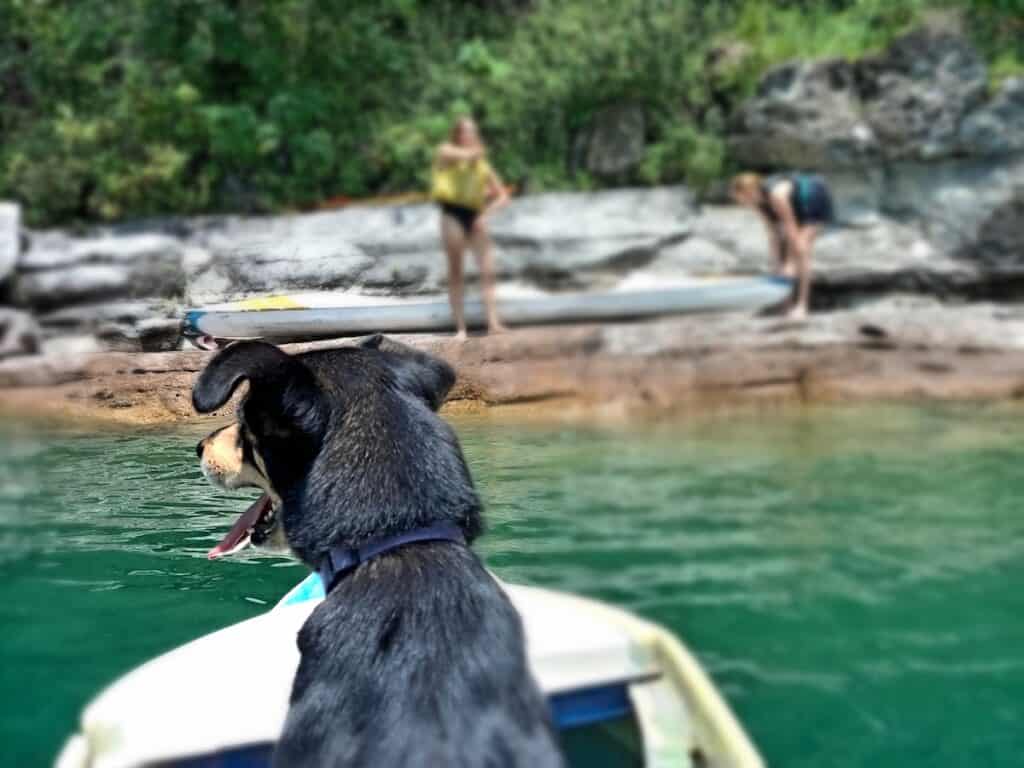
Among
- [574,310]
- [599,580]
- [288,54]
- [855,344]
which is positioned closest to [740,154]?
[855,344]

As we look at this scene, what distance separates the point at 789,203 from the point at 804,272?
79 centimetres

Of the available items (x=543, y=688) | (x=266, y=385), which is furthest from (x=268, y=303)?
(x=543, y=688)

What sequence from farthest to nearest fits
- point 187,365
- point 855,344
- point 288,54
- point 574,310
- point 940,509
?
point 288,54 < point 855,344 < point 940,509 < point 574,310 < point 187,365

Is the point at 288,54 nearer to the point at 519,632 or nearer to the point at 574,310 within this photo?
the point at 574,310

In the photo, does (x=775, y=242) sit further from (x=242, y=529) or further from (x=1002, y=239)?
(x=242, y=529)

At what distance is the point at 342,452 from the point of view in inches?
49.8

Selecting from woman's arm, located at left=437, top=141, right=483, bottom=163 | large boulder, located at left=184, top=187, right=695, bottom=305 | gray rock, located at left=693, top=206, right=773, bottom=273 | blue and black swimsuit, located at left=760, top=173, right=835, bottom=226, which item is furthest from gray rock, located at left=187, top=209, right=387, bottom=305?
blue and black swimsuit, located at left=760, top=173, right=835, bottom=226

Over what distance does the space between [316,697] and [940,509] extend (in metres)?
4.14

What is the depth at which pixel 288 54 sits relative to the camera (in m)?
7.45

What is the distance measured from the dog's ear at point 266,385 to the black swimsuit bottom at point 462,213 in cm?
343

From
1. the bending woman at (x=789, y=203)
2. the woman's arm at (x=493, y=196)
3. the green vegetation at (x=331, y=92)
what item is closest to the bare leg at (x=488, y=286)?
the woman's arm at (x=493, y=196)

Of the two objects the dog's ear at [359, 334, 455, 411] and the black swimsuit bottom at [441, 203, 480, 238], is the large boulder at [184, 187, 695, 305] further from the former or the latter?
the dog's ear at [359, 334, 455, 411]

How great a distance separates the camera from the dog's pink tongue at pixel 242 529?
129cm

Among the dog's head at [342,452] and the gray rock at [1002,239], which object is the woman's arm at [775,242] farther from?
the dog's head at [342,452]
